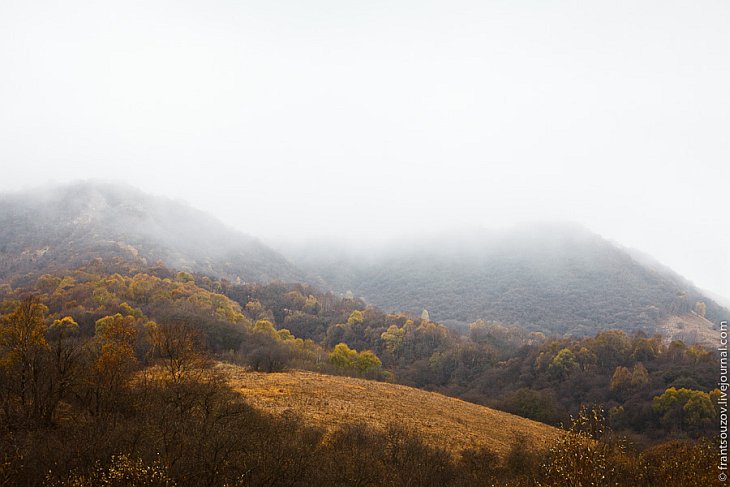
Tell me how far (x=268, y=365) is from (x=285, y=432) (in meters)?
32.1

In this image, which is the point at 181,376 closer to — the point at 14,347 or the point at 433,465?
the point at 14,347

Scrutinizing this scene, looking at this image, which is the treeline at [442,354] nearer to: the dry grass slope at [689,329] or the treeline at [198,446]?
the treeline at [198,446]

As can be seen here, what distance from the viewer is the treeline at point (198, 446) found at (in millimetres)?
14258

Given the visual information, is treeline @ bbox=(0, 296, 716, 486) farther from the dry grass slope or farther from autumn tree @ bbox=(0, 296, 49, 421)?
the dry grass slope

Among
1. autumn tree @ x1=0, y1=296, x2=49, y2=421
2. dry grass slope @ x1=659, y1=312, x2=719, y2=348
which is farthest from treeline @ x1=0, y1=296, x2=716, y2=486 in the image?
dry grass slope @ x1=659, y1=312, x2=719, y2=348

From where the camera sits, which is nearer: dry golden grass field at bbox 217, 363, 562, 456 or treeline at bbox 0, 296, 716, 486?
treeline at bbox 0, 296, 716, 486

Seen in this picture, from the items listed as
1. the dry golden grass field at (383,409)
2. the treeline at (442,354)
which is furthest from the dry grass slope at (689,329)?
the dry golden grass field at (383,409)

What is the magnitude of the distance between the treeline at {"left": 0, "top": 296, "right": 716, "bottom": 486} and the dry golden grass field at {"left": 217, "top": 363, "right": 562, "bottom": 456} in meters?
3.28

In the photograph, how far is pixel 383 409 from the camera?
3944 cm

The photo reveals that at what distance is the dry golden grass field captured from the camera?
33812mm

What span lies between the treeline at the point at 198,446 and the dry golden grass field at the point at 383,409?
10.7ft

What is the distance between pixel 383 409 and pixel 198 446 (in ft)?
82.8

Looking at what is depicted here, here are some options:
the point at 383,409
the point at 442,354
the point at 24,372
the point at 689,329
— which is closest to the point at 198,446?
the point at 24,372

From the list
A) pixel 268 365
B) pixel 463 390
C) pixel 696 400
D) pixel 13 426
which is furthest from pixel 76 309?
pixel 696 400
